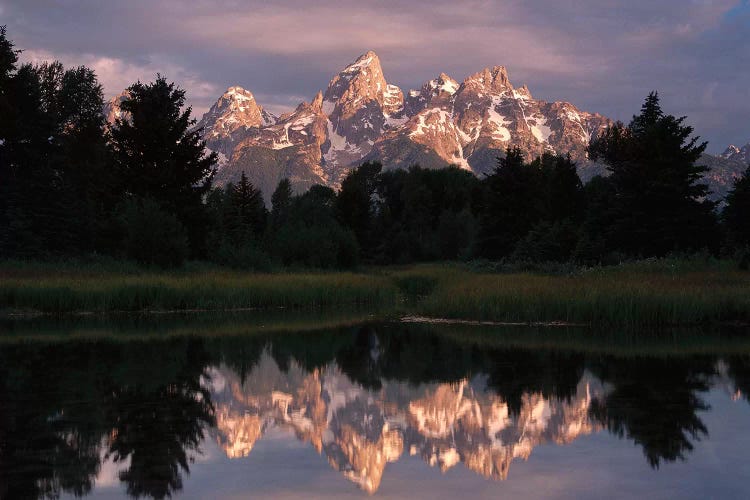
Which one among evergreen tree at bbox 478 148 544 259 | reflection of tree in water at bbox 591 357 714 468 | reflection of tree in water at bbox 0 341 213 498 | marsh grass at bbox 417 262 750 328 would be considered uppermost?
evergreen tree at bbox 478 148 544 259

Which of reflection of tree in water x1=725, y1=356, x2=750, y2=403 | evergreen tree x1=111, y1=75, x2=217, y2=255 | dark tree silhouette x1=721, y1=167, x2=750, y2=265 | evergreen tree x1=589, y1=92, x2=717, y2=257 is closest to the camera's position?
reflection of tree in water x1=725, y1=356, x2=750, y2=403

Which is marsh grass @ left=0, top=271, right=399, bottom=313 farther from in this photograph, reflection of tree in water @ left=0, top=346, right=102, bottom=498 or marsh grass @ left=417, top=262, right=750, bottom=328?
reflection of tree in water @ left=0, top=346, right=102, bottom=498

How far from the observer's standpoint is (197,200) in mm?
58094

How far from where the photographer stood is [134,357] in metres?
19.4

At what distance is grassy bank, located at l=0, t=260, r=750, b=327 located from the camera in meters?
25.9

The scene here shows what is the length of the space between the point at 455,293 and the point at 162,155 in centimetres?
3202

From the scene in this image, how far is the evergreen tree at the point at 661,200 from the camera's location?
48.1 metres

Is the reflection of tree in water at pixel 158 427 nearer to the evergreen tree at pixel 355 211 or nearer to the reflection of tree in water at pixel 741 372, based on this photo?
the reflection of tree in water at pixel 741 372

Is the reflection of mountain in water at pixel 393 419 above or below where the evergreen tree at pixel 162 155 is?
below

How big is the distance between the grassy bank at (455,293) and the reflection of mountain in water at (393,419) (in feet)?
34.8

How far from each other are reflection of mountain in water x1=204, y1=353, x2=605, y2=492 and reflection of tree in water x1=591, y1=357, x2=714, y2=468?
16.1 inches

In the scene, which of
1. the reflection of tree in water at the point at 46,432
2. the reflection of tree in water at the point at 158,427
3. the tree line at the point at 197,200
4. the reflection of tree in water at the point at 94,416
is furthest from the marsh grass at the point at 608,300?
the reflection of tree in water at the point at 46,432

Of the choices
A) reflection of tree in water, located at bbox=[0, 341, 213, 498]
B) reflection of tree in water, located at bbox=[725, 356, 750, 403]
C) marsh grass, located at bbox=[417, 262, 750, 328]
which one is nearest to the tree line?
marsh grass, located at bbox=[417, 262, 750, 328]

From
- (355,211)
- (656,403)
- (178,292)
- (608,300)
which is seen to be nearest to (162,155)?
(178,292)
